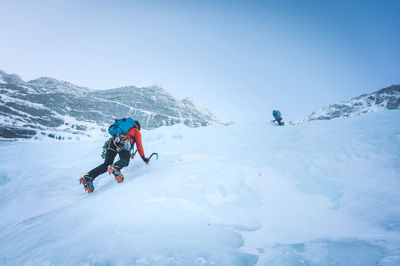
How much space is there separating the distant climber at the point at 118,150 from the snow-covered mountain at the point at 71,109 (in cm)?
4970

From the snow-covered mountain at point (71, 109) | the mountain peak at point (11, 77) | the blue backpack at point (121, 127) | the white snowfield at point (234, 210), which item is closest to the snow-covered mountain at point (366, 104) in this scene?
the snow-covered mountain at point (71, 109)

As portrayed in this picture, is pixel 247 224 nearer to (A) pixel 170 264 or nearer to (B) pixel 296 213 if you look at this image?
(B) pixel 296 213

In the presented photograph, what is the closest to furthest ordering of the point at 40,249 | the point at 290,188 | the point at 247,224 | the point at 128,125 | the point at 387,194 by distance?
1. the point at 40,249
2. the point at 247,224
3. the point at 387,194
4. the point at 290,188
5. the point at 128,125

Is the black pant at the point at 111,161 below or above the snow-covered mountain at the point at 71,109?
below

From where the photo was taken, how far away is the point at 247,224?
234 centimetres

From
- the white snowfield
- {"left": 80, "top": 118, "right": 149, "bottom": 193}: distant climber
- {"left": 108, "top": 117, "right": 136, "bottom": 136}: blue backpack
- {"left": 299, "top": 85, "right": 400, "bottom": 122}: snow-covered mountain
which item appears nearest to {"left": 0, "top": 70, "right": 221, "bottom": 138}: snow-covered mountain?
{"left": 108, "top": 117, "right": 136, "bottom": 136}: blue backpack

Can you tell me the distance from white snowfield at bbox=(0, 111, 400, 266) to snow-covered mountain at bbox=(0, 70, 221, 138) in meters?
50.4

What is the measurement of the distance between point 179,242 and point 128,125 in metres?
3.98

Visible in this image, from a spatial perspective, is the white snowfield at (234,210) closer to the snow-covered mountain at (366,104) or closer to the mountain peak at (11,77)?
the snow-covered mountain at (366,104)

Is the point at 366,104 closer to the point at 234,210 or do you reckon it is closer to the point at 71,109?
the point at 234,210

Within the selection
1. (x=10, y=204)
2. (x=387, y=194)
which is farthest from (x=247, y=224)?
(x=10, y=204)

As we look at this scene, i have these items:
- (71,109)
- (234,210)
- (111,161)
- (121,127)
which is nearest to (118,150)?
(111,161)

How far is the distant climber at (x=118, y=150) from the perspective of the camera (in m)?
4.02

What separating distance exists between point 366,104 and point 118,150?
118m
